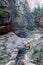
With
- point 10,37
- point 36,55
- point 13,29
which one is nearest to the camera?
point 36,55

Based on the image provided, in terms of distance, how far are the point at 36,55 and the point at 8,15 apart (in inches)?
208

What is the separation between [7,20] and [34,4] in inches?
448

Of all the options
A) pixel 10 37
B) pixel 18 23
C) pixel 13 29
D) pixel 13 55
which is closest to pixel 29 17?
pixel 18 23

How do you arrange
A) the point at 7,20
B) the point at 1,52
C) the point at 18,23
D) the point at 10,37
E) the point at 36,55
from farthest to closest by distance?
the point at 18,23, the point at 7,20, the point at 10,37, the point at 1,52, the point at 36,55

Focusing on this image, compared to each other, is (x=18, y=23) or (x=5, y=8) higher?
(x=5, y=8)

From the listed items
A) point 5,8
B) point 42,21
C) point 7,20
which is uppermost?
point 5,8

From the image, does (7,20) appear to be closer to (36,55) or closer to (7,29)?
(7,29)

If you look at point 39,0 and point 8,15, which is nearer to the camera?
point 8,15

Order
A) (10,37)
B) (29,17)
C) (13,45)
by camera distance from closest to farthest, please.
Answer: (13,45) < (10,37) < (29,17)

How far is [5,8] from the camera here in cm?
856

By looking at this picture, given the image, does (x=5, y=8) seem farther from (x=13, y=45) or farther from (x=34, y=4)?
(x=34, y=4)

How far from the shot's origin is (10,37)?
7590 millimetres

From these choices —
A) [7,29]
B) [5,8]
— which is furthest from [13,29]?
[5,8]

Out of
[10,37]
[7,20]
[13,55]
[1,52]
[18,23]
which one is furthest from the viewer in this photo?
[18,23]
